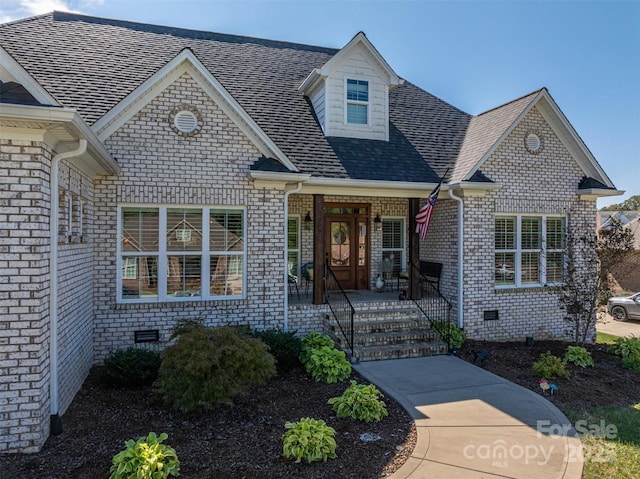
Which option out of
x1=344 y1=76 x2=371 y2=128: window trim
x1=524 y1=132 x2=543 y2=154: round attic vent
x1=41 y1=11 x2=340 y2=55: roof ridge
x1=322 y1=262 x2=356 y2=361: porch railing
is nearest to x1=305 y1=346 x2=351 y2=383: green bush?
x1=322 y1=262 x2=356 y2=361: porch railing

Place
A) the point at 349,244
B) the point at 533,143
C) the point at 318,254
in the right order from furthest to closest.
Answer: the point at 349,244, the point at 533,143, the point at 318,254

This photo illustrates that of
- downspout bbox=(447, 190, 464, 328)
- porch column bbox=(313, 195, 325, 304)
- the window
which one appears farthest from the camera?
the window

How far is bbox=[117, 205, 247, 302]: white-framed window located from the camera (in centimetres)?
798

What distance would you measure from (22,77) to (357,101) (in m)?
7.73

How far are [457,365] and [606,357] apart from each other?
3906 millimetres

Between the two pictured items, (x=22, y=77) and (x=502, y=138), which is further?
(x=502, y=138)

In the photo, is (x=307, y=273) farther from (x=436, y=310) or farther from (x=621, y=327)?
(x=621, y=327)

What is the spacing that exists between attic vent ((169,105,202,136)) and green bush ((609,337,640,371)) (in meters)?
9.75

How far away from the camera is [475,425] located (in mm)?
5586

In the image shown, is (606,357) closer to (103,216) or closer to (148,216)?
(148,216)

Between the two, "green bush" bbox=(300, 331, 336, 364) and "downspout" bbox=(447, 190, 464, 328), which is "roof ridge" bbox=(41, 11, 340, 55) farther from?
"green bush" bbox=(300, 331, 336, 364)

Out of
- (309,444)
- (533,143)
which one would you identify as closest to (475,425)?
(309,444)

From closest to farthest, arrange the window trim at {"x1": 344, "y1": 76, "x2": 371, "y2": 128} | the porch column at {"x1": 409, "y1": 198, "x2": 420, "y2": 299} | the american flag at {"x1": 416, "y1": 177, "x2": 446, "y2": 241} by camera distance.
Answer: the american flag at {"x1": 416, "y1": 177, "x2": 446, "y2": 241} → the porch column at {"x1": 409, "y1": 198, "x2": 420, "y2": 299} → the window trim at {"x1": 344, "y1": 76, "x2": 371, "y2": 128}

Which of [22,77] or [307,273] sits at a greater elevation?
[22,77]
